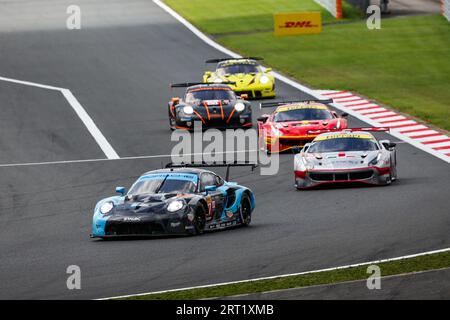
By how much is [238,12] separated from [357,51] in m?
13.1

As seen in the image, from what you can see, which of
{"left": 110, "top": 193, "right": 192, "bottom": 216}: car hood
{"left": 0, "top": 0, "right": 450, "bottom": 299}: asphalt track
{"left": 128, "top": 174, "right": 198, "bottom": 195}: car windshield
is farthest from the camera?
{"left": 128, "top": 174, "right": 198, "bottom": 195}: car windshield

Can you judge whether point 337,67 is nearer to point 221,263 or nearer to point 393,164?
point 393,164

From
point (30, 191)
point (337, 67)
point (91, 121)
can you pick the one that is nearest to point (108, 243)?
point (30, 191)

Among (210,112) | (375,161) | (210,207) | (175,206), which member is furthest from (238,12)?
(175,206)

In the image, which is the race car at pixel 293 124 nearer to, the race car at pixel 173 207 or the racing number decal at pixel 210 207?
the race car at pixel 173 207

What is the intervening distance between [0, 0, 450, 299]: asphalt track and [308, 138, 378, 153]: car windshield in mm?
982

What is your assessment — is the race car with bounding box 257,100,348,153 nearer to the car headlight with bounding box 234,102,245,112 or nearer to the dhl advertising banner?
the car headlight with bounding box 234,102,245,112

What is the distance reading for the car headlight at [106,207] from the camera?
843 inches

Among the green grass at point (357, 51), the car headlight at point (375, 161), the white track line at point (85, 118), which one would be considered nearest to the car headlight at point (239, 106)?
the white track line at point (85, 118)

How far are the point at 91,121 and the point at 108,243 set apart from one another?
19760 millimetres

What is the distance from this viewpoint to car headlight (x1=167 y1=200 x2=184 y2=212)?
827 inches

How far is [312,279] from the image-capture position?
16500mm

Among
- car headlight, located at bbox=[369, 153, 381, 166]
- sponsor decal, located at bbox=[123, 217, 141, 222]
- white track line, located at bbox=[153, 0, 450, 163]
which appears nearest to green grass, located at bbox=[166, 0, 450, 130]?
white track line, located at bbox=[153, 0, 450, 163]

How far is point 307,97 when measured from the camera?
44812 mm
